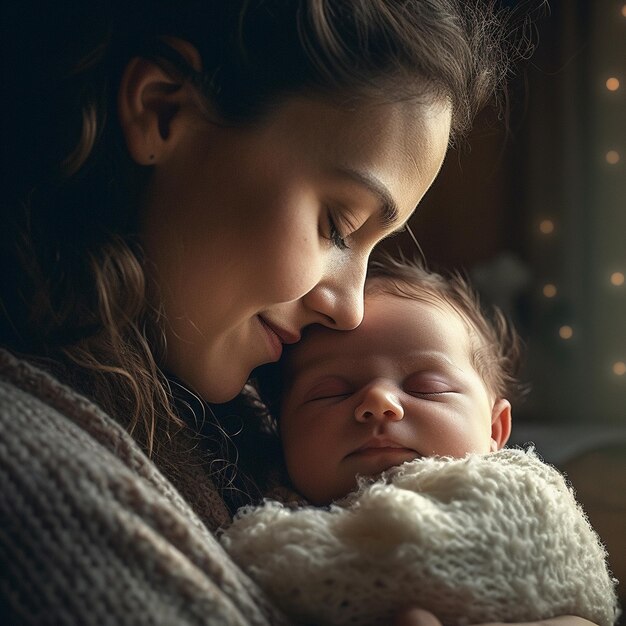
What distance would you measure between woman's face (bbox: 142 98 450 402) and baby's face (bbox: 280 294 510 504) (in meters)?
0.14

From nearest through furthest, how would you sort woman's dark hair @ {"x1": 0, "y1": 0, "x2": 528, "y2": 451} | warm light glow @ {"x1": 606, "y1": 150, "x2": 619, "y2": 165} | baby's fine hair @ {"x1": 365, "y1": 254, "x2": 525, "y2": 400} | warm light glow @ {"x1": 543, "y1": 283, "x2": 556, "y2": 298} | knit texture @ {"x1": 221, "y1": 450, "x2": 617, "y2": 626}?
knit texture @ {"x1": 221, "y1": 450, "x2": 617, "y2": 626} → woman's dark hair @ {"x1": 0, "y1": 0, "x2": 528, "y2": 451} → baby's fine hair @ {"x1": 365, "y1": 254, "x2": 525, "y2": 400} → warm light glow @ {"x1": 606, "y1": 150, "x2": 619, "y2": 165} → warm light glow @ {"x1": 543, "y1": 283, "x2": 556, "y2": 298}

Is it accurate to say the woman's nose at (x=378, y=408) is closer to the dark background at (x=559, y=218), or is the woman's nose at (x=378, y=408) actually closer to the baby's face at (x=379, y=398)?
the baby's face at (x=379, y=398)

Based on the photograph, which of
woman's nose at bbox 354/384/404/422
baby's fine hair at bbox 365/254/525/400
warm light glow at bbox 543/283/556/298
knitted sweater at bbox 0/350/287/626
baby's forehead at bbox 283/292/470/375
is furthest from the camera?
warm light glow at bbox 543/283/556/298

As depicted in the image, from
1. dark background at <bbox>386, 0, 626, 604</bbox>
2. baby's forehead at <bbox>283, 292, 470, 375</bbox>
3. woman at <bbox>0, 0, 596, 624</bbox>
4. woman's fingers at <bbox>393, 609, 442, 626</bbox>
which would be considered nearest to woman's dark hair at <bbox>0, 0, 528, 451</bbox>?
woman at <bbox>0, 0, 596, 624</bbox>

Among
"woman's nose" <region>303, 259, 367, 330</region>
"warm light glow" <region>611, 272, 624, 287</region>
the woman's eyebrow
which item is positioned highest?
the woman's eyebrow

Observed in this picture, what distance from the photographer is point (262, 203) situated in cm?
90

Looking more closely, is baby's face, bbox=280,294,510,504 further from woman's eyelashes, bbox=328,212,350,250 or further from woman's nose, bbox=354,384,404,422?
woman's eyelashes, bbox=328,212,350,250

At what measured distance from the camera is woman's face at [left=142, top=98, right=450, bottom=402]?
0.91m

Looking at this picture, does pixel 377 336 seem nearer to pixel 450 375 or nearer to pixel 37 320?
pixel 450 375

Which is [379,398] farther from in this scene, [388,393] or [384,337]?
[384,337]

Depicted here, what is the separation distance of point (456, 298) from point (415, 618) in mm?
641

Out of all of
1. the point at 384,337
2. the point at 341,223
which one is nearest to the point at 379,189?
the point at 341,223

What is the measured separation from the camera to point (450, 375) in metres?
1.08

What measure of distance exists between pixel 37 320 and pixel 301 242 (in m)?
0.29
